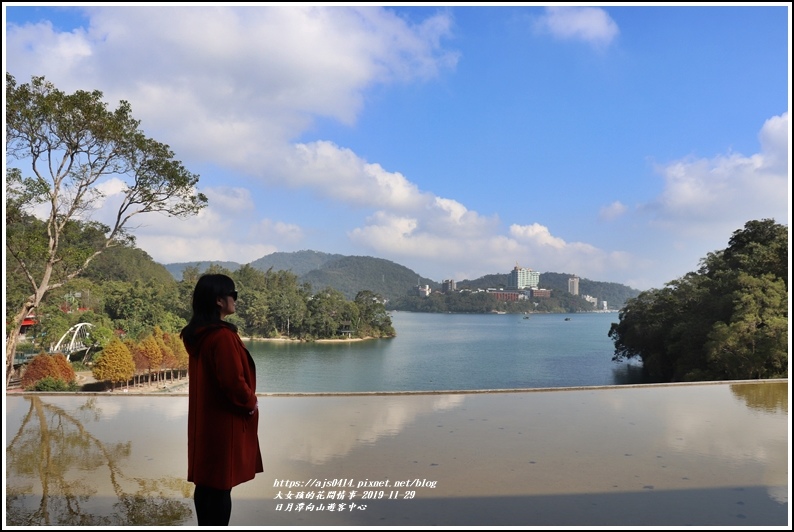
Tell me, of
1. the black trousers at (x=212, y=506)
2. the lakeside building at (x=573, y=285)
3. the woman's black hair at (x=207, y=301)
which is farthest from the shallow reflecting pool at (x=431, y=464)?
the lakeside building at (x=573, y=285)

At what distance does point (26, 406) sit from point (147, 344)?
43.2ft

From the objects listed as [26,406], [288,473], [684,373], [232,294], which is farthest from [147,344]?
[232,294]

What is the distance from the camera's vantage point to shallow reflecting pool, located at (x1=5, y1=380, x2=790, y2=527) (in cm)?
235

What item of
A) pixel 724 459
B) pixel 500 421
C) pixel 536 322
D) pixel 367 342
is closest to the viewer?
pixel 724 459

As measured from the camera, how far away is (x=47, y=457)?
320cm

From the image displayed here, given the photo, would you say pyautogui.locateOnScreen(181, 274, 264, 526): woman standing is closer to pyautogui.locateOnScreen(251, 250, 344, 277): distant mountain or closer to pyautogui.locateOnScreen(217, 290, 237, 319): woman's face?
pyautogui.locateOnScreen(217, 290, 237, 319): woman's face

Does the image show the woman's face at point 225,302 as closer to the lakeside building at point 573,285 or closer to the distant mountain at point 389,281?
the distant mountain at point 389,281

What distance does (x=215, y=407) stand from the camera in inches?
64.0

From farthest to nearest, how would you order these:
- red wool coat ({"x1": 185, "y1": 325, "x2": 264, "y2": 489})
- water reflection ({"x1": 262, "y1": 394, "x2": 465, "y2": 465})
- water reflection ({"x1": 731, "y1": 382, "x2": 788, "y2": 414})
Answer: water reflection ({"x1": 731, "y1": 382, "x2": 788, "y2": 414})
water reflection ({"x1": 262, "y1": 394, "x2": 465, "y2": 465})
red wool coat ({"x1": 185, "y1": 325, "x2": 264, "y2": 489})

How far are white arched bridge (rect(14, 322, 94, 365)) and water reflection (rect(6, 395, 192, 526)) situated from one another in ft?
49.4

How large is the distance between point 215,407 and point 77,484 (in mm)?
1582

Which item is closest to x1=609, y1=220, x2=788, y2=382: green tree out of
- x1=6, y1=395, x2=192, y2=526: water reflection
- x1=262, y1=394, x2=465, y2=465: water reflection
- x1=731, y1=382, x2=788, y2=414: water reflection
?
x1=731, y1=382, x2=788, y2=414: water reflection

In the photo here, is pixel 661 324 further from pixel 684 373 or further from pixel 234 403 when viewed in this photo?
pixel 234 403

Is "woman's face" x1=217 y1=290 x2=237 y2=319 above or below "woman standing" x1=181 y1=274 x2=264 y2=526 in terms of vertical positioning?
above
